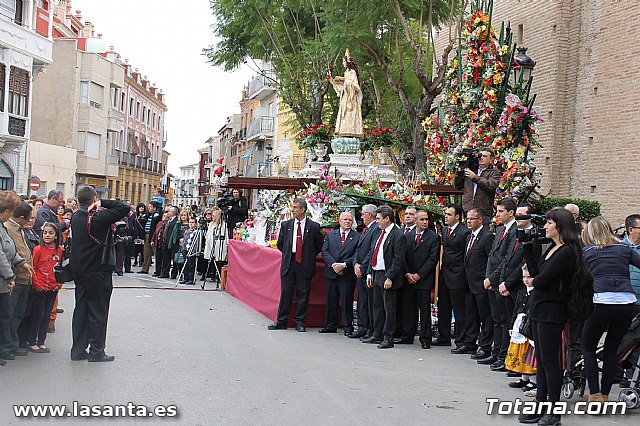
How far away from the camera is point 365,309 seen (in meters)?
12.6

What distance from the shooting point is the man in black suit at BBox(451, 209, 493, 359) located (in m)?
11.0

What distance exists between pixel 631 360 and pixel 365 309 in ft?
15.9

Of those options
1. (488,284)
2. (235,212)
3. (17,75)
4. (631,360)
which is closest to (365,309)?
(488,284)

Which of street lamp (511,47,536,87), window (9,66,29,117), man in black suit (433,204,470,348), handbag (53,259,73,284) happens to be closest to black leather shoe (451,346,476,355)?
man in black suit (433,204,470,348)

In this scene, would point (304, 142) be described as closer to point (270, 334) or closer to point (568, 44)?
point (568, 44)

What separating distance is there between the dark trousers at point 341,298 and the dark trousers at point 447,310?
1448 mm

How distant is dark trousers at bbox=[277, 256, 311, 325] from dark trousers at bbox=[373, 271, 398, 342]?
136cm

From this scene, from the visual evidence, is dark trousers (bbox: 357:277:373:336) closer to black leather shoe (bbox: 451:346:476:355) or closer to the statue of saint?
black leather shoe (bbox: 451:346:476:355)

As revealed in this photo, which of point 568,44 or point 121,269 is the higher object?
point 568,44

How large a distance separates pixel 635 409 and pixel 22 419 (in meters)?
5.83

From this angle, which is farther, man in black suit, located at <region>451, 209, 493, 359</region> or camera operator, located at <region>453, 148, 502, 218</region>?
camera operator, located at <region>453, 148, 502, 218</region>

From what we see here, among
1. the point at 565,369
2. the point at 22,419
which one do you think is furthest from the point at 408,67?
the point at 22,419

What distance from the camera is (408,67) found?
2838 centimetres

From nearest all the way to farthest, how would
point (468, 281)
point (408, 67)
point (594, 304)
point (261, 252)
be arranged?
point (594, 304), point (468, 281), point (261, 252), point (408, 67)
